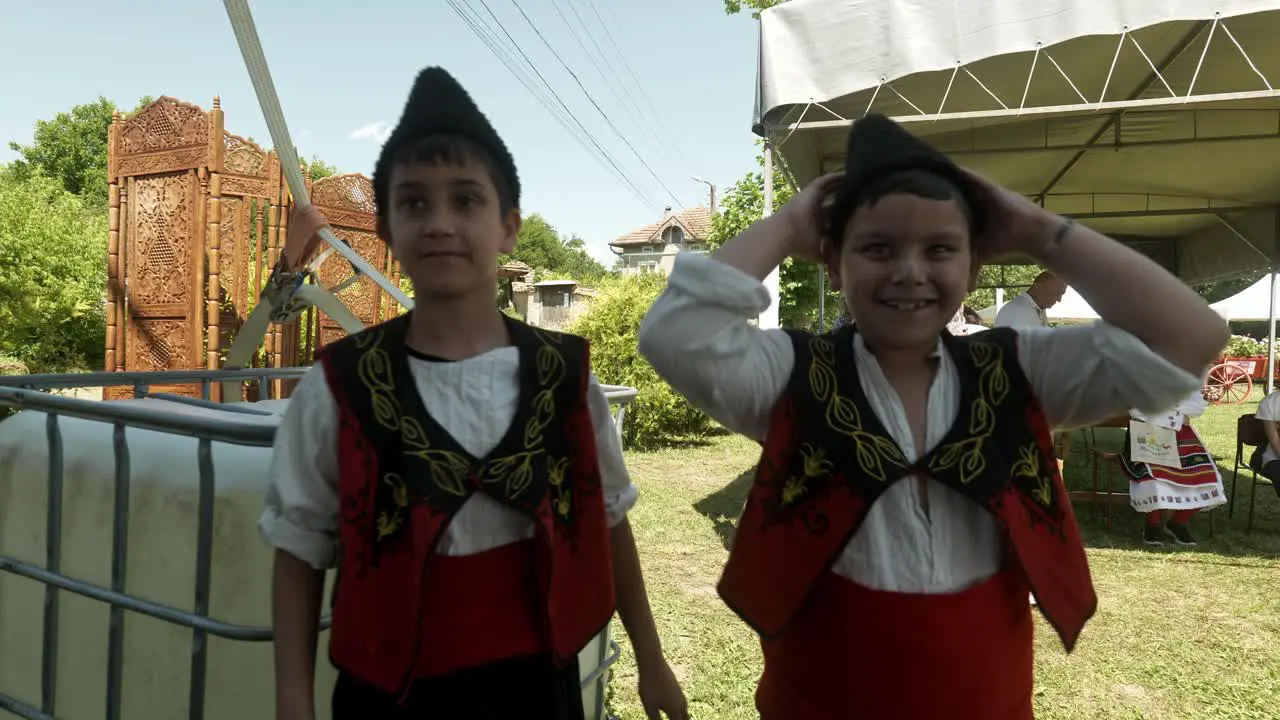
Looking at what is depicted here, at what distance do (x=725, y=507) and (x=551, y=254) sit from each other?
222 ft

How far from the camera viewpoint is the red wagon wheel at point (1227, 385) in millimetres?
15977

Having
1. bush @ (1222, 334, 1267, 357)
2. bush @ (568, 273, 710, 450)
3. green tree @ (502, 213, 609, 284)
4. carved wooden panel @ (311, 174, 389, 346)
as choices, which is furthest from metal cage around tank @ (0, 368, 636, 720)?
green tree @ (502, 213, 609, 284)

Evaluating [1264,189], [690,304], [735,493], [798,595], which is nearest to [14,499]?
[690,304]

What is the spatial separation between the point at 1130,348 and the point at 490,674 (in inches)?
41.0

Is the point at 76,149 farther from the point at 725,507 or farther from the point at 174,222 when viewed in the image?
the point at 725,507

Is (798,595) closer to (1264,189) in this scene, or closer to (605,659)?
(605,659)

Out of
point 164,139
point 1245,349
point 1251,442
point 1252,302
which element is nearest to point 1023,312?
point 1251,442

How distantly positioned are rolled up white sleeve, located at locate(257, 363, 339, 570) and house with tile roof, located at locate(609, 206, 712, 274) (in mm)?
51418

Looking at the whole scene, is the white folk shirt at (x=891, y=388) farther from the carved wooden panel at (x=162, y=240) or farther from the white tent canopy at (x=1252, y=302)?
the white tent canopy at (x=1252, y=302)

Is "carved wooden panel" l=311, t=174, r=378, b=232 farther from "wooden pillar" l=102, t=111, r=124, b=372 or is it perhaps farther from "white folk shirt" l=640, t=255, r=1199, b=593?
"white folk shirt" l=640, t=255, r=1199, b=593

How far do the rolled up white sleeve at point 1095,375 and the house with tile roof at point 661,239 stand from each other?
168ft

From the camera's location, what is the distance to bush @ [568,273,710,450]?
9742mm

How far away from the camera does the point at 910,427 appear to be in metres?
1.16

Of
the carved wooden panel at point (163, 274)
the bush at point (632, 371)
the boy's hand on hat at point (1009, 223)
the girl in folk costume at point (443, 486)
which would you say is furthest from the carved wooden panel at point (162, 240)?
the boy's hand on hat at point (1009, 223)
